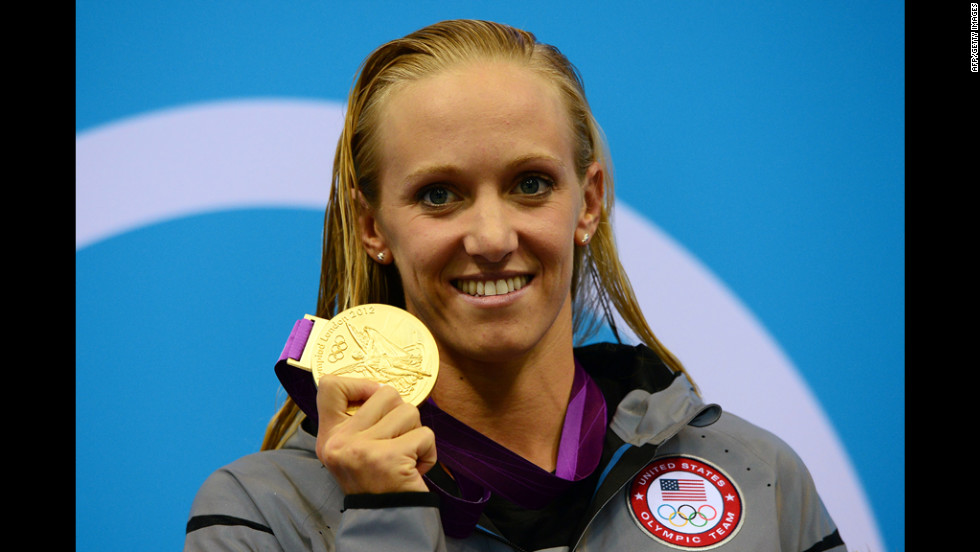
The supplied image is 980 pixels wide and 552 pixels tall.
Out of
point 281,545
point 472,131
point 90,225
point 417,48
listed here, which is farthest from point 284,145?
point 281,545

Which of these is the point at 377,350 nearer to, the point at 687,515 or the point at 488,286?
the point at 488,286

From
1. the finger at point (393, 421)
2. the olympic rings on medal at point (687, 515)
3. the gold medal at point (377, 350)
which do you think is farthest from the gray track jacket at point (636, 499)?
the gold medal at point (377, 350)

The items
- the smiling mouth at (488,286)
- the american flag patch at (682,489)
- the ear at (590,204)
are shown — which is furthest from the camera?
the ear at (590,204)

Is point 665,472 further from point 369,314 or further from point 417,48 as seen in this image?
point 417,48

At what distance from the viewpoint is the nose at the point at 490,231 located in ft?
5.63

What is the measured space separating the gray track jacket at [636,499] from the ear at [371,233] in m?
0.40

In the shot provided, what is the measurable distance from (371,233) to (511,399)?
17.6 inches

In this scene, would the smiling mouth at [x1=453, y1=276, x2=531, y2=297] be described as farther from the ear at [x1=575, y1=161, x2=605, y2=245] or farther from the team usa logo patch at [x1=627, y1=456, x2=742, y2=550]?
the team usa logo patch at [x1=627, y1=456, x2=742, y2=550]

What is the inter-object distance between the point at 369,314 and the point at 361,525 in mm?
400

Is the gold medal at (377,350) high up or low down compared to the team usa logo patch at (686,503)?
up

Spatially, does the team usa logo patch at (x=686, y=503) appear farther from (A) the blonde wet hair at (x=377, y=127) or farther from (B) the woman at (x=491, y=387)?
(A) the blonde wet hair at (x=377, y=127)

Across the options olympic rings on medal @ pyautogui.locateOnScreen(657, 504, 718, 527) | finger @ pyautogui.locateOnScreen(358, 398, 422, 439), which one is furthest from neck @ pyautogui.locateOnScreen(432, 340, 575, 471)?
finger @ pyautogui.locateOnScreen(358, 398, 422, 439)

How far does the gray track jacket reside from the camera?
1674mm

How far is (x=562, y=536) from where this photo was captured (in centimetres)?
177
